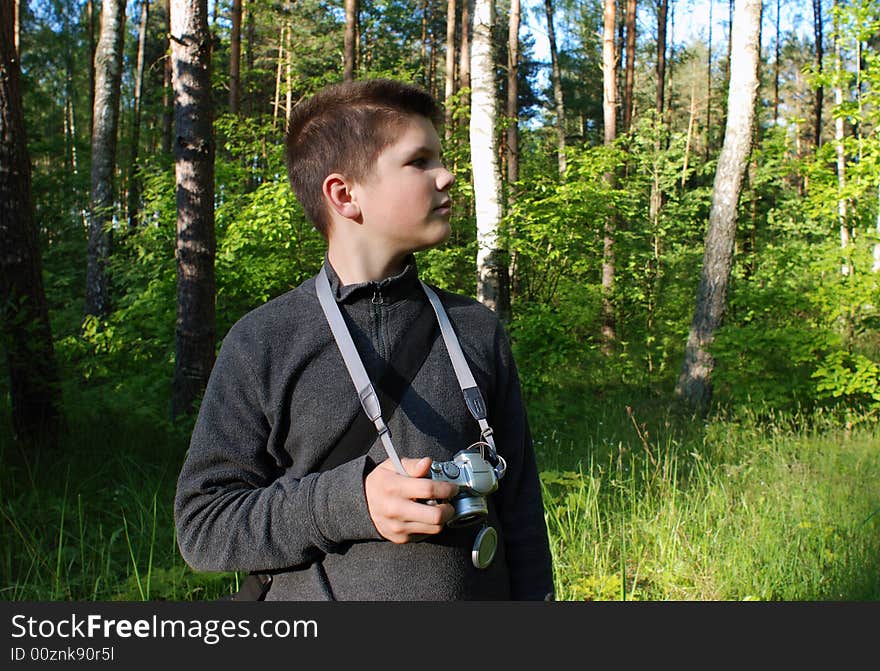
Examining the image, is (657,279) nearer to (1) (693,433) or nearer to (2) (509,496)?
(1) (693,433)

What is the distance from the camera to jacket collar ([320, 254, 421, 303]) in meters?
1.52

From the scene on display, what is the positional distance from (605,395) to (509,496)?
9.30 meters

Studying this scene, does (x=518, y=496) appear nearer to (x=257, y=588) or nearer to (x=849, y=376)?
(x=257, y=588)

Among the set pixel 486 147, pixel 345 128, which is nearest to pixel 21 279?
pixel 486 147

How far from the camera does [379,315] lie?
1.52m

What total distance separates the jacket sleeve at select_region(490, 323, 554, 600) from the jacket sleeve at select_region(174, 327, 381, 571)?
0.46 meters

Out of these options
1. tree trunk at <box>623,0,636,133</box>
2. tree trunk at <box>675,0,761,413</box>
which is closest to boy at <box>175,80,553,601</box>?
tree trunk at <box>675,0,761,413</box>

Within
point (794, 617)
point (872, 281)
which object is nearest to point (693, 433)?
point (872, 281)

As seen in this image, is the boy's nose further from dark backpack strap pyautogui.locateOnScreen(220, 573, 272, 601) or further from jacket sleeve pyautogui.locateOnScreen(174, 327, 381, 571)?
dark backpack strap pyautogui.locateOnScreen(220, 573, 272, 601)

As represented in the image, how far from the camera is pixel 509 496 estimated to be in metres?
1.67

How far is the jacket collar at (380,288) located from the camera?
4.98 feet

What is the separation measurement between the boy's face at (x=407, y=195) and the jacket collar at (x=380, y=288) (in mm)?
56

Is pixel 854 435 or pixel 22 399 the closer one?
pixel 22 399

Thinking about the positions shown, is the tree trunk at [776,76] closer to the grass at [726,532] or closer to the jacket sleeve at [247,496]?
the grass at [726,532]
